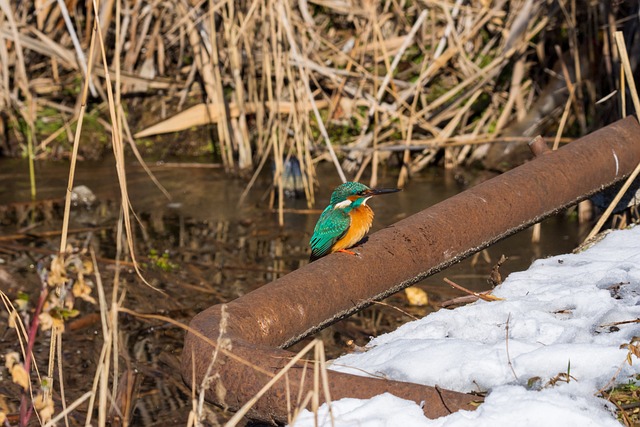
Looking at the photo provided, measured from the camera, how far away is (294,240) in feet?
18.5

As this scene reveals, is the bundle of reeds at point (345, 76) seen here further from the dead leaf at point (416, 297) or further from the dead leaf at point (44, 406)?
the dead leaf at point (44, 406)

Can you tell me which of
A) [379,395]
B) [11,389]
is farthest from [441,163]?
[379,395]

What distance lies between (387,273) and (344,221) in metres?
0.54

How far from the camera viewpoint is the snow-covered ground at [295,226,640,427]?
179 cm

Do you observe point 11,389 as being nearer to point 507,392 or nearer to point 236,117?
point 507,392

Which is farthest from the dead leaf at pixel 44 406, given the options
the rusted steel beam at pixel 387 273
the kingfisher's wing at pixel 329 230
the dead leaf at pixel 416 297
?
the dead leaf at pixel 416 297

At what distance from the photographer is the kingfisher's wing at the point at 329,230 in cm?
299

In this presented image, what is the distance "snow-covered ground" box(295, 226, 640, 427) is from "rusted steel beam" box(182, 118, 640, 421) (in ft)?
0.26

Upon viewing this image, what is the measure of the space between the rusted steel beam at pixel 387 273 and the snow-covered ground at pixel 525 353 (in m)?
0.08

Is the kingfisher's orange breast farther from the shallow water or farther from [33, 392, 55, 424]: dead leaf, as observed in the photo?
[33, 392, 55, 424]: dead leaf

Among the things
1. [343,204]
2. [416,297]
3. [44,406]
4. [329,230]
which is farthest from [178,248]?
[44,406]

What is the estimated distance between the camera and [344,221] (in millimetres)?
3020

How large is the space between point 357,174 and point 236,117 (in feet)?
3.35

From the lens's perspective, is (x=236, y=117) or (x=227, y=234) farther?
(x=236, y=117)
